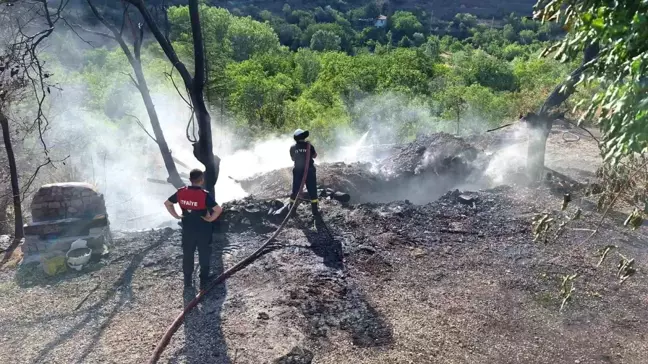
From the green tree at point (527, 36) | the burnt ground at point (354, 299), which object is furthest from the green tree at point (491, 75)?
the green tree at point (527, 36)

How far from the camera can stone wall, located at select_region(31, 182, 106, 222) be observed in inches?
278

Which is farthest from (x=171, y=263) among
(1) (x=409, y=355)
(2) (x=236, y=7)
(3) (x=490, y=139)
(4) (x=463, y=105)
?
(2) (x=236, y=7)

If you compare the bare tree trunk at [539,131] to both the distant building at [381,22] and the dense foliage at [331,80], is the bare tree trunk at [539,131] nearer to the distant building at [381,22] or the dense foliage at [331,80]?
the dense foliage at [331,80]

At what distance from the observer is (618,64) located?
314 cm

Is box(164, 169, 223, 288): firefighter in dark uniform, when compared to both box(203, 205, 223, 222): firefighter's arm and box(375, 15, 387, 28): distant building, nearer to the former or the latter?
box(203, 205, 223, 222): firefighter's arm

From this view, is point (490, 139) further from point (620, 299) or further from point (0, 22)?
point (0, 22)

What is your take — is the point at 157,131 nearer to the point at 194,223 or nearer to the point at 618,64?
the point at 194,223

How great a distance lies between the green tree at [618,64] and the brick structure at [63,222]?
242 inches

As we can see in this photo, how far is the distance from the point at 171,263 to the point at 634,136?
558 cm

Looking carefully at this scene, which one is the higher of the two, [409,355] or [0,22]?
[0,22]

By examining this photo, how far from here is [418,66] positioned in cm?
4500

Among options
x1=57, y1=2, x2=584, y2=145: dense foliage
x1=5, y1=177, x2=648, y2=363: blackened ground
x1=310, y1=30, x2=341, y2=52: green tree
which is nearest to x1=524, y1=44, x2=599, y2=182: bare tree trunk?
x1=5, y1=177, x2=648, y2=363: blackened ground

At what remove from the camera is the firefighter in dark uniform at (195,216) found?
19.5ft

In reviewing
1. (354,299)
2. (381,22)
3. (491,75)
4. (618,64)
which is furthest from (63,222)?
(381,22)
